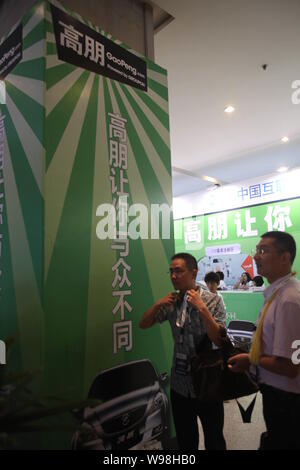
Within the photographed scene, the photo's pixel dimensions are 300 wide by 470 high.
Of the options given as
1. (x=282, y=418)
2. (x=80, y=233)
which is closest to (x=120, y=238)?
(x=80, y=233)

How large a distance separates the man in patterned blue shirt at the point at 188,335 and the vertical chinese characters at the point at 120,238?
0.44 ft

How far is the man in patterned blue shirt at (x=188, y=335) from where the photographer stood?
5.97ft

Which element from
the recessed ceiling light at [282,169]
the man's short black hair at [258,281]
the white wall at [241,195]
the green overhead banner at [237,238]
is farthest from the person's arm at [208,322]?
the recessed ceiling light at [282,169]

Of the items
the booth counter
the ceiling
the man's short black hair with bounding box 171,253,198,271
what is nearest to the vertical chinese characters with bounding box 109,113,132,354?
the man's short black hair with bounding box 171,253,198,271

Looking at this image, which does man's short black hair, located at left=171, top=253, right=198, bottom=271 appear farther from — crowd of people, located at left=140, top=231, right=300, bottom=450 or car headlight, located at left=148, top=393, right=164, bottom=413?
car headlight, located at left=148, top=393, right=164, bottom=413

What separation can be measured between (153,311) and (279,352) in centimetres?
74

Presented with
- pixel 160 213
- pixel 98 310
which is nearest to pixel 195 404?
pixel 98 310

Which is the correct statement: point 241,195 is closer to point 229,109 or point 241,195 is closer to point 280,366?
point 229,109

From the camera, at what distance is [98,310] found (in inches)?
74.1

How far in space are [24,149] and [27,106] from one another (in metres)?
0.25

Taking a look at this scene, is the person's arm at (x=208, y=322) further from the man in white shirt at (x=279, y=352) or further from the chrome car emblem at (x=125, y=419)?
the chrome car emblem at (x=125, y=419)

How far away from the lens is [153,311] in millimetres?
1991

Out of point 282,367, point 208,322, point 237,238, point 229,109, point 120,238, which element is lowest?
point 282,367

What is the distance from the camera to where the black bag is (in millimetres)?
1742
